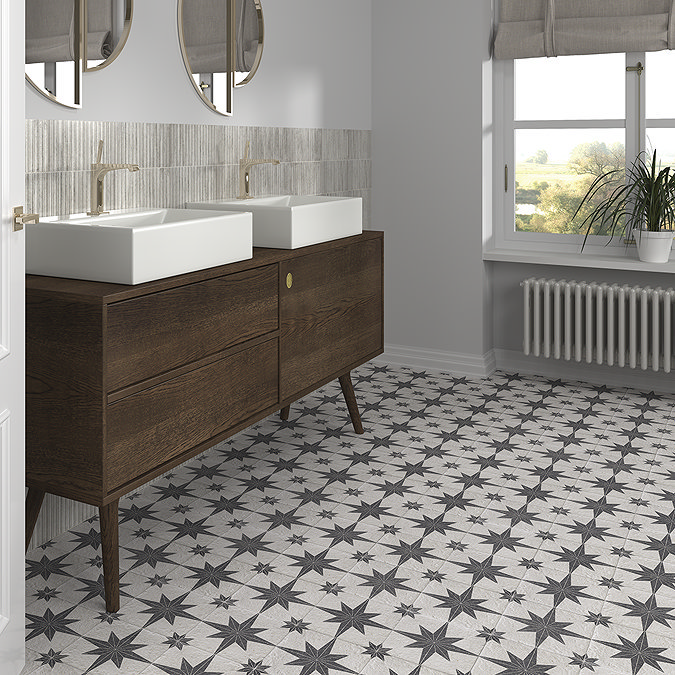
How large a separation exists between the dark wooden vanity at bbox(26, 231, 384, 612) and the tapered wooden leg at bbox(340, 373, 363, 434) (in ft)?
1.89

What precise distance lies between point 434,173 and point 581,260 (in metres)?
0.90

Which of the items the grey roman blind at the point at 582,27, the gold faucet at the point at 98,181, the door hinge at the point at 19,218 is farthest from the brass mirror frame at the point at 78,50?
the grey roman blind at the point at 582,27

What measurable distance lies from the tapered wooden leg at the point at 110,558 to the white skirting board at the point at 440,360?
2632mm

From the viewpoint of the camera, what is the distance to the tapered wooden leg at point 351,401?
3471 millimetres

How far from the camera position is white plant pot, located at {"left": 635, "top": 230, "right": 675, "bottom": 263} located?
395 cm

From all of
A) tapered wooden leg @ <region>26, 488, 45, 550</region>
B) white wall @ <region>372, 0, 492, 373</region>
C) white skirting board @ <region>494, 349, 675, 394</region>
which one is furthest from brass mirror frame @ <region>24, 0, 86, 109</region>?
white skirting board @ <region>494, 349, 675, 394</region>

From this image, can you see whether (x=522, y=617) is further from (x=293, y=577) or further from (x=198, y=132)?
(x=198, y=132)

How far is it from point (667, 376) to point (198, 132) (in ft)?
8.56

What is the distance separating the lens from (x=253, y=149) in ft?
11.3

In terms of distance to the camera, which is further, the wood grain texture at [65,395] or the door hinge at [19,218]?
the wood grain texture at [65,395]

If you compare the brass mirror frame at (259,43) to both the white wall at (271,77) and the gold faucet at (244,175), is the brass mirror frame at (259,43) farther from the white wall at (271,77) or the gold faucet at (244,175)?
the gold faucet at (244,175)

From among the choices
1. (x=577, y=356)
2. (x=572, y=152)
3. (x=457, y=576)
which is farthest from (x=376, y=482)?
(x=572, y=152)

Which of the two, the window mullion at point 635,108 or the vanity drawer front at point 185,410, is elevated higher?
the window mullion at point 635,108

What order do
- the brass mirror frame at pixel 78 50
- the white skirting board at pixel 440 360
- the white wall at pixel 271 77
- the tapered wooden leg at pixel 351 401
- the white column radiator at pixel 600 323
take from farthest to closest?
the white skirting board at pixel 440 360
the white column radiator at pixel 600 323
the tapered wooden leg at pixel 351 401
the white wall at pixel 271 77
the brass mirror frame at pixel 78 50
